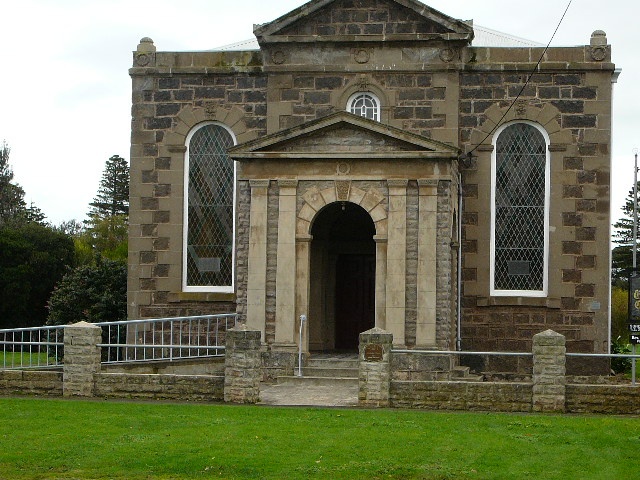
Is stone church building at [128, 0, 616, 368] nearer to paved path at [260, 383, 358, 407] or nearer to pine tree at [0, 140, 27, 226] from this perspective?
paved path at [260, 383, 358, 407]

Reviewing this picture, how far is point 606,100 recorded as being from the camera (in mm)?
23109

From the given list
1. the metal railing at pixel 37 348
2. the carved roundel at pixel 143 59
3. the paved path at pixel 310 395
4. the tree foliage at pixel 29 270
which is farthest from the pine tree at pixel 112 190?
the paved path at pixel 310 395

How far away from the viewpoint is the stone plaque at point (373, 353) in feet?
57.4

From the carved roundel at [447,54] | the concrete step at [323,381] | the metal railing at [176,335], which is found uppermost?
the carved roundel at [447,54]

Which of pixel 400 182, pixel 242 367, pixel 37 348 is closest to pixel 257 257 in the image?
pixel 400 182

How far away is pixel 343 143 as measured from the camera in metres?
20.9

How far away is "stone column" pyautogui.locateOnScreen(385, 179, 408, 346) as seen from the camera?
66.9 feet

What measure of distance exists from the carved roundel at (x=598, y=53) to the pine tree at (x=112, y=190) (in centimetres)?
6287

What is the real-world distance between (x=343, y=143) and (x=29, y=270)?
114ft

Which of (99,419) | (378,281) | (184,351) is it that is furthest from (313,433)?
(184,351)

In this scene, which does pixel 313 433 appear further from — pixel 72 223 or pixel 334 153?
pixel 72 223

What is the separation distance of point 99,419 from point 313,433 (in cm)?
330

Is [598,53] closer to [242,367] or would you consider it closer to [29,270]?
[242,367]

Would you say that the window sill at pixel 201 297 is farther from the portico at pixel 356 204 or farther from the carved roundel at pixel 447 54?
the carved roundel at pixel 447 54
